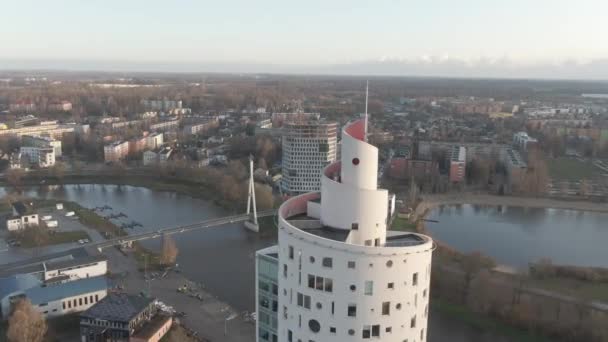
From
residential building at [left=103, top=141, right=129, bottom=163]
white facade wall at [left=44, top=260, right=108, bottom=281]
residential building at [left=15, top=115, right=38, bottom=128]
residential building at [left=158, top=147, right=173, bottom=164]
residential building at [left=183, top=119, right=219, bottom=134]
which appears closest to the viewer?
white facade wall at [left=44, top=260, right=108, bottom=281]

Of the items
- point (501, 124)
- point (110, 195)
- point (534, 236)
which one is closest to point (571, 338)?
point (534, 236)

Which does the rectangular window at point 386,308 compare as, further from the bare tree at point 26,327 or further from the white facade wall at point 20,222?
the white facade wall at point 20,222

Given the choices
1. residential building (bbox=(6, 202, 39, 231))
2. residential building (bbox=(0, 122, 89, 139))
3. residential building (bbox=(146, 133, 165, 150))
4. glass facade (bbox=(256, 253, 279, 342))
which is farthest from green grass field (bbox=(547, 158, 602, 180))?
residential building (bbox=(0, 122, 89, 139))

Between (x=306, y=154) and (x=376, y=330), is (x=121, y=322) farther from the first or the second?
(x=306, y=154)

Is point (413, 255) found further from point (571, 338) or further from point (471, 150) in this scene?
point (471, 150)

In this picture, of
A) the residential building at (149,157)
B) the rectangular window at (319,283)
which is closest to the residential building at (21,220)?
the residential building at (149,157)

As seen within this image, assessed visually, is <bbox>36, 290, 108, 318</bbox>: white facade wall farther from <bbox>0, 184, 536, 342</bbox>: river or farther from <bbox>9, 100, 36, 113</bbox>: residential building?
<bbox>9, 100, 36, 113</bbox>: residential building
